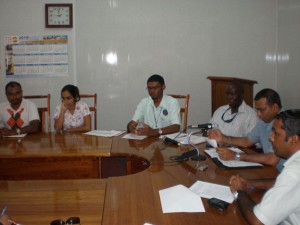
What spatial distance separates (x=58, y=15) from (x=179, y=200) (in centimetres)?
349

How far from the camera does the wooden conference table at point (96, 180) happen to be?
1.30 m

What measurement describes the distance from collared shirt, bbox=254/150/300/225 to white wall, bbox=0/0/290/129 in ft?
10.5

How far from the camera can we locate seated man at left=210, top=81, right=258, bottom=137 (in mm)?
2990

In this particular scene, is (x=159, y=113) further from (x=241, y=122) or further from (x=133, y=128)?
(x=241, y=122)

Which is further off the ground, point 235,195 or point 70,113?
point 70,113

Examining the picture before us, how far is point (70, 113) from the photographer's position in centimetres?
333

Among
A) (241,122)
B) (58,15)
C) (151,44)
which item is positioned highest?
(58,15)

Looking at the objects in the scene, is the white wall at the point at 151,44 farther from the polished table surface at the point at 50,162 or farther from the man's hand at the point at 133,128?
the polished table surface at the point at 50,162

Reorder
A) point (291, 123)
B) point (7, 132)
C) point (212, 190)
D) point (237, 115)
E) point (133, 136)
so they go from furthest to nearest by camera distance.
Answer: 1. point (237, 115)
2. point (7, 132)
3. point (133, 136)
4. point (212, 190)
5. point (291, 123)

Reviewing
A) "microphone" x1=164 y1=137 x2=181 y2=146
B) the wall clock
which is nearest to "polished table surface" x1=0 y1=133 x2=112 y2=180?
"microphone" x1=164 y1=137 x2=181 y2=146

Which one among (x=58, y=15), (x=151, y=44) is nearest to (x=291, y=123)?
(x=151, y=44)

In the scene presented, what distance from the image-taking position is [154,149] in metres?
2.37

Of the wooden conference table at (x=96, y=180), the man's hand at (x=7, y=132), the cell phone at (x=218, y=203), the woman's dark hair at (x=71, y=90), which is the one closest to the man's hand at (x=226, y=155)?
the wooden conference table at (x=96, y=180)

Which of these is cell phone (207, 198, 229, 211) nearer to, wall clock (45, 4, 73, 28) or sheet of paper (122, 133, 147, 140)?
sheet of paper (122, 133, 147, 140)
